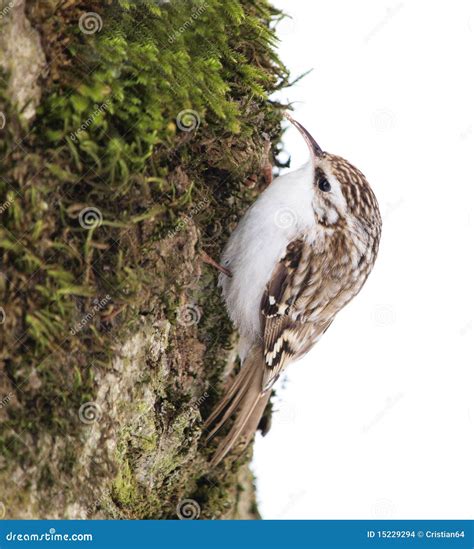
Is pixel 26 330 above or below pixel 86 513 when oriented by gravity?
above

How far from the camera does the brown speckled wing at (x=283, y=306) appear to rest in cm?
272

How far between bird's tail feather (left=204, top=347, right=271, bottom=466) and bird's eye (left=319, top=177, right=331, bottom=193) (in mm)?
652

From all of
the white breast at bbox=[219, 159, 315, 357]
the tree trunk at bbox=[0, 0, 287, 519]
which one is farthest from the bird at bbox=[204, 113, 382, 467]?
the tree trunk at bbox=[0, 0, 287, 519]

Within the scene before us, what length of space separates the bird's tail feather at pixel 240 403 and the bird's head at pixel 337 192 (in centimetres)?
58

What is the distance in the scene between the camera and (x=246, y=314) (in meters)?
2.75

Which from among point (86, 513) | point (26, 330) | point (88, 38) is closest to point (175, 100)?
point (88, 38)

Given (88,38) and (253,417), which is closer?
(88,38)

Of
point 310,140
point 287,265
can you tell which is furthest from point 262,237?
point 310,140

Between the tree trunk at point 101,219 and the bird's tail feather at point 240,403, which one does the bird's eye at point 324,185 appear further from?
the bird's tail feather at point 240,403

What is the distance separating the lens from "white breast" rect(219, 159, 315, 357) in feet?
8.64

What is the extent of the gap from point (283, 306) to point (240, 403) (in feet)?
1.33

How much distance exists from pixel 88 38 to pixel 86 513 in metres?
1.24

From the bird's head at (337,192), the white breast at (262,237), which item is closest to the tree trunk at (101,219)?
the white breast at (262,237)

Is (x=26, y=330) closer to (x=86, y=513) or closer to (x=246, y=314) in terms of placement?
(x=86, y=513)
